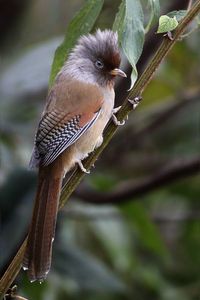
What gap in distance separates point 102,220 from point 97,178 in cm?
26

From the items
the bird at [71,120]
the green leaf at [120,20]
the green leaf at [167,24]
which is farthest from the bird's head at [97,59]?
the green leaf at [167,24]

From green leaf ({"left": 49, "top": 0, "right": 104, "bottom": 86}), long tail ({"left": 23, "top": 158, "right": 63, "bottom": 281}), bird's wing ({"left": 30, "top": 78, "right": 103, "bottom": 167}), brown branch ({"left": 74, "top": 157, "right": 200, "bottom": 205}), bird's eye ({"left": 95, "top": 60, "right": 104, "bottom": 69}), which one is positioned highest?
green leaf ({"left": 49, "top": 0, "right": 104, "bottom": 86})

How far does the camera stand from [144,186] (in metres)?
3.57

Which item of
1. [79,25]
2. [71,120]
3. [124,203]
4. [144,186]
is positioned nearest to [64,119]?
[71,120]

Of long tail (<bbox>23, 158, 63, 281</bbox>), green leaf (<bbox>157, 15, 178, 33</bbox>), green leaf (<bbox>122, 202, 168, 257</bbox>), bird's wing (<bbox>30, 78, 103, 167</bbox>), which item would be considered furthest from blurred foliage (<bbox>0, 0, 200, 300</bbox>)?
green leaf (<bbox>157, 15, 178, 33</bbox>)

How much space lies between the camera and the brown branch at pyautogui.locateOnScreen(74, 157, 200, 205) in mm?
3420

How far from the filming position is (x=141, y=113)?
454 centimetres

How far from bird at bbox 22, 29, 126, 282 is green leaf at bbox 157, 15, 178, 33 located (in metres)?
0.46

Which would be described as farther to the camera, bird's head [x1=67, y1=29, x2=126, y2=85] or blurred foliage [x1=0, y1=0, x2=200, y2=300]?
blurred foliage [x1=0, y1=0, x2=200, y2=300]

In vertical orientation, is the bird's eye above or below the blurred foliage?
above

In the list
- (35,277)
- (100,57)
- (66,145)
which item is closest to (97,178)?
(100,57)

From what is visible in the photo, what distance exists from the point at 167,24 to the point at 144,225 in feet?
6.47

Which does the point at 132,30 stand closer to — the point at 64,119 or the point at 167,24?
the point at 167,24

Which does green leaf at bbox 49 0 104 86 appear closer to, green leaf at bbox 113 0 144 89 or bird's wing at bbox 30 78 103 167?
green leaf at bbox 113 0 144 89
